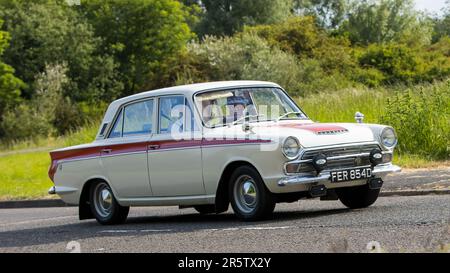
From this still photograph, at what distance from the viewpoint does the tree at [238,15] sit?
8288 centimetres

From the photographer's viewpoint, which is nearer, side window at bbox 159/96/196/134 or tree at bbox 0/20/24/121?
side window at bbox 159/96/196/134

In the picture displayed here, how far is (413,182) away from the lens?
53.0ft

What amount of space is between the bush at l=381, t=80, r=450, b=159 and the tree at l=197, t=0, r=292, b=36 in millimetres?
58148

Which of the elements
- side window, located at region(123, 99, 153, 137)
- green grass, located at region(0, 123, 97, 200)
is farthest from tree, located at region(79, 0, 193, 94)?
side window, located at region(123, 99, 153, 137)

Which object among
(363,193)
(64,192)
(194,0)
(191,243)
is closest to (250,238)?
(191,243)

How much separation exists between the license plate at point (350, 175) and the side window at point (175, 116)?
6.50 feet

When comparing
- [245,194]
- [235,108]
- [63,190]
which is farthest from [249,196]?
[63,190]

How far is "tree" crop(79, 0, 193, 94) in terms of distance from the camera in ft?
221

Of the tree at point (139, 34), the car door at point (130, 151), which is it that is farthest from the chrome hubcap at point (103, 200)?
the tree at point (139, 34)

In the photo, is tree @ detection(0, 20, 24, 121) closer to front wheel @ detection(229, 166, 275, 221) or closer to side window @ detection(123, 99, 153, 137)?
side window @ detection(123, 99, 153, 137)

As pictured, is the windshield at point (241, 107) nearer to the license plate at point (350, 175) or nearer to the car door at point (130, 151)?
the car door at point (130, 151)

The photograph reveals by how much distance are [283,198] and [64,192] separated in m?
3.85

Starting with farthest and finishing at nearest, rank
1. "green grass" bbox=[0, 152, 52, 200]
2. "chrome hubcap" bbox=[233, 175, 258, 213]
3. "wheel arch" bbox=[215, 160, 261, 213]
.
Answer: "green grass" bbox=[0, 152, 52, 200] → "wheel arch" bbox=[215, 160, 261, 213] → "chrome hubcap" bbox=[233, 175, 258, 213]

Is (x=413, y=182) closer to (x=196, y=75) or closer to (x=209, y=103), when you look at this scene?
(x=209, y=103)
